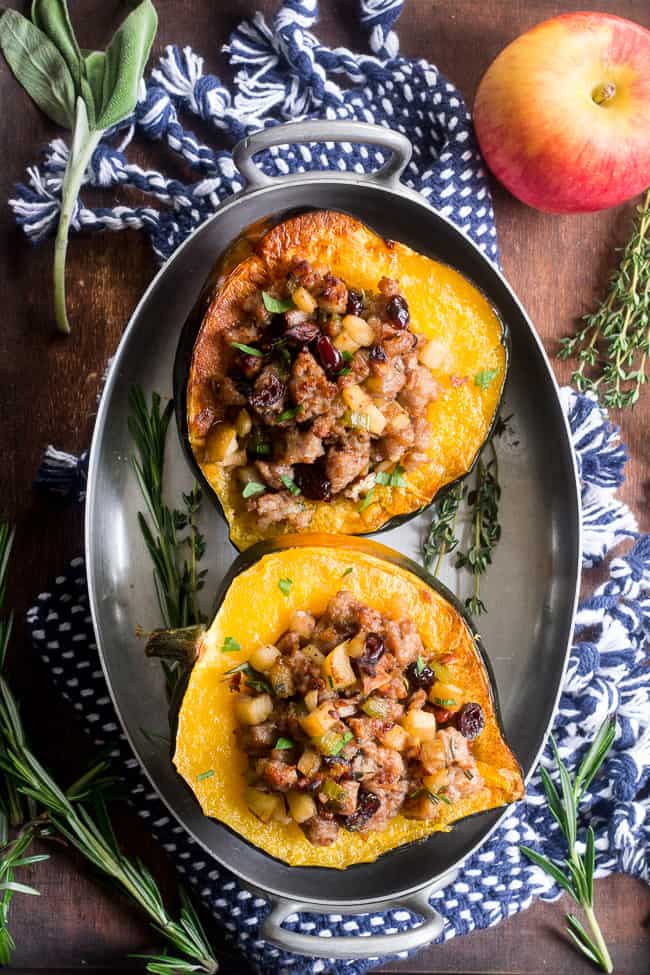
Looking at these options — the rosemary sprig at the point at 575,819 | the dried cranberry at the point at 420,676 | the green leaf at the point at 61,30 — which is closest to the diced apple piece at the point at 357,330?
the dried cranberry at the point at 420,676

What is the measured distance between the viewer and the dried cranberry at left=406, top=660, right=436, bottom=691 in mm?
1838

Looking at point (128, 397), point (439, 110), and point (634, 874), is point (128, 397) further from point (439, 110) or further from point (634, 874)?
point (634, 874)

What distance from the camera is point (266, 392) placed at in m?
1.81

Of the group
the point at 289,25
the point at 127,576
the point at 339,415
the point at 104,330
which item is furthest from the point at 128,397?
the point at 289,25

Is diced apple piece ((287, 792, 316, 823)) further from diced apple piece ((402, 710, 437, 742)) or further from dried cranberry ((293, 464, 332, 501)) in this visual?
dried cranberry ((293, 464, 332, 501))

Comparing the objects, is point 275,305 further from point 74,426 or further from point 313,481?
point 74,426

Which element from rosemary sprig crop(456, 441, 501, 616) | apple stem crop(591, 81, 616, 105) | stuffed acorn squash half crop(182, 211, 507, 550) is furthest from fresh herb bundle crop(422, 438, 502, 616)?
apple stem crop(591, 81, 616, 105)

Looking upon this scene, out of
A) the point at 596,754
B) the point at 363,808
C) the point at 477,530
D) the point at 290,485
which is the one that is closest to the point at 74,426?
the point at 290,485

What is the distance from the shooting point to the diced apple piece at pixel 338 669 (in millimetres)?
1763

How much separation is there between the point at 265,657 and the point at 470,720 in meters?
0.39

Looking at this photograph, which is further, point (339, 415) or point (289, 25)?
point (289, 25)

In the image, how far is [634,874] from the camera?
7.72 ft

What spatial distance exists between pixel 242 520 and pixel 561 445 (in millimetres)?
742

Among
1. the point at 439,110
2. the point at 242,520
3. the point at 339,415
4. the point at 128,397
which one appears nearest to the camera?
A: the point at 339,415
